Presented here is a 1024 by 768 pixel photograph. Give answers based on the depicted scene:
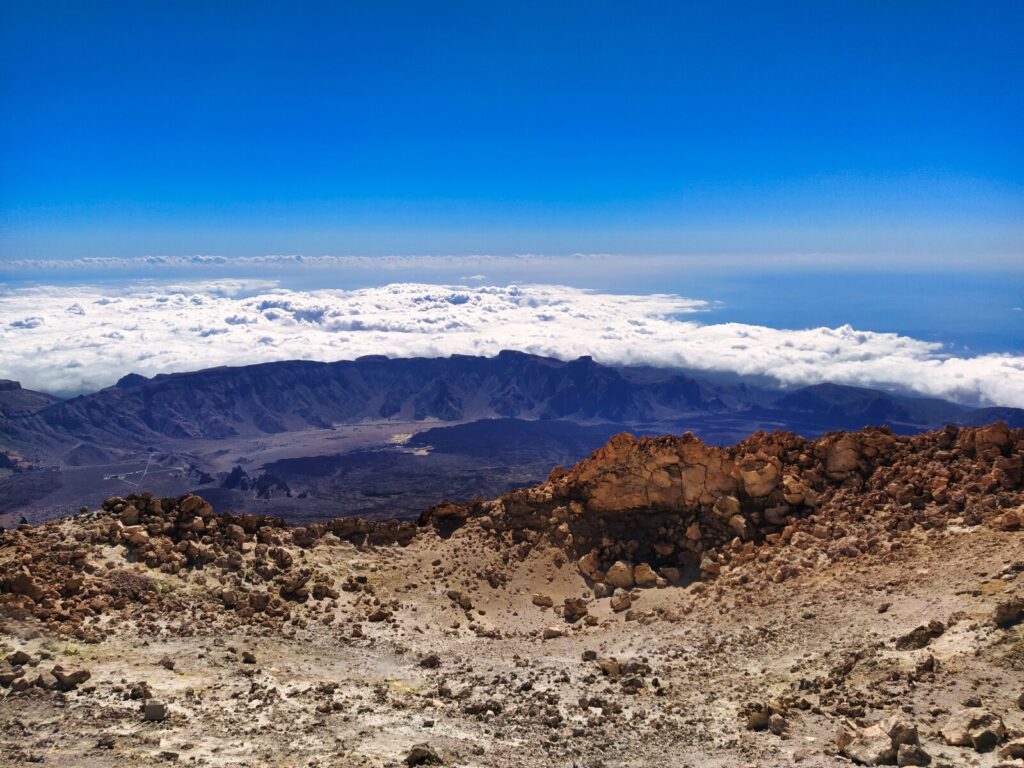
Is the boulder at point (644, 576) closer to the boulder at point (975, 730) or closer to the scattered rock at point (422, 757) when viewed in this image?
the boulder at point (975, 730)

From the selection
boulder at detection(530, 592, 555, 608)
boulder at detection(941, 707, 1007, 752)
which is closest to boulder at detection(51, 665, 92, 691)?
boulder at detection(530, 592, 555, 608)

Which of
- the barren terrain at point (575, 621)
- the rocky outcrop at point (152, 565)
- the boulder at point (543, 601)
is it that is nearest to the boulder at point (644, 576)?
the barren terrain at point (575, 621)

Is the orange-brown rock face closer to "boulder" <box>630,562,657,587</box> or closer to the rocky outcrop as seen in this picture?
"boulder" <box>630,562,657,587</box>

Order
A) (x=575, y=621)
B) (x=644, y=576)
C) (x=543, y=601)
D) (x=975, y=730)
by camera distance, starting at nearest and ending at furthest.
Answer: (x=975, y=730)
(x=575, y=621)
(x=543, y=601)
(x=644, y=576)

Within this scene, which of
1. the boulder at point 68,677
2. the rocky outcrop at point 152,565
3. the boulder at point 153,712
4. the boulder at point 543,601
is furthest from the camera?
the boulder at point 543,601

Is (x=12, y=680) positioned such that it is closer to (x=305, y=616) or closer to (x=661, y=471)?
(x=305, y=616)

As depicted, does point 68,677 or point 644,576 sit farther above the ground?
point 68,677

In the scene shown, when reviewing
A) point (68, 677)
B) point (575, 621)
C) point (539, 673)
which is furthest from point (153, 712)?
point (575, 621)

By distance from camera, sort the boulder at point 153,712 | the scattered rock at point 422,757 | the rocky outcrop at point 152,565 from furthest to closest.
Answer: the rocky outcrop at point 152,565, the boulder at point 153,712, the scattered rock at point 422,757

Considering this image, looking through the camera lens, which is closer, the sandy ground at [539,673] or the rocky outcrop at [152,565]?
the sandy ground at [539,673]

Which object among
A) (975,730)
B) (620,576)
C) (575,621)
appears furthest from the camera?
(620,576)

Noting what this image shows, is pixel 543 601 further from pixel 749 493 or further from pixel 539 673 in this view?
pixel 749 493
